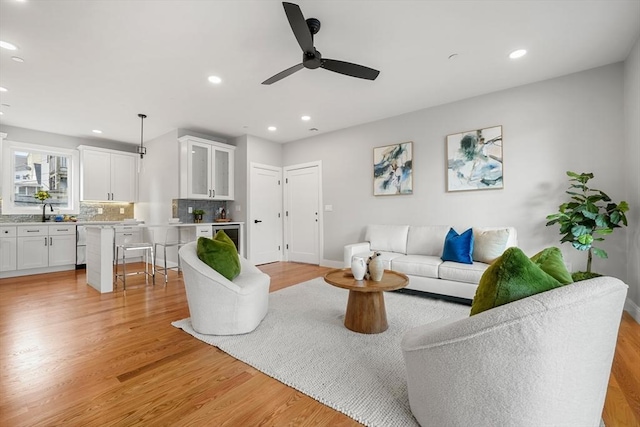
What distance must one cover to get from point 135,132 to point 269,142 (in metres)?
2.60

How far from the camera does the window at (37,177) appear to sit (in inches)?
195

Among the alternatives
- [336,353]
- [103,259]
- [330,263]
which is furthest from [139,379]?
[330,263]

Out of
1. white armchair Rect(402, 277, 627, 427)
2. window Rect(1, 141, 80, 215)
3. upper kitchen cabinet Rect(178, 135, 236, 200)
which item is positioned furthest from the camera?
upper kitchen cabinet Rect(178, 135, 236, 200)

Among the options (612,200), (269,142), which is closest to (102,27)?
(269,142)

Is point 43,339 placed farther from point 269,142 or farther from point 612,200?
point 612,200

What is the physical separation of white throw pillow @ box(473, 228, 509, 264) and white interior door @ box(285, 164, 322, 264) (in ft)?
9.56

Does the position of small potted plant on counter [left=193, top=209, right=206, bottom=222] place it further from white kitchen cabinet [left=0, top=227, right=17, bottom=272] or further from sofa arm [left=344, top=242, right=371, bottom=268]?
sofa arm [left=344, top=242, right=371, bottom=268]

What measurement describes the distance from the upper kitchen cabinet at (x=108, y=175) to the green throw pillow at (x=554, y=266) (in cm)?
716

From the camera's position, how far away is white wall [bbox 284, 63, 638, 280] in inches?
123

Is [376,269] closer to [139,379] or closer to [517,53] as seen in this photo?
[139,379]

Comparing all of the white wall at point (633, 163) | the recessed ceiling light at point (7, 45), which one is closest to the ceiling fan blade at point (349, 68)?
the white wall at point (633, 163)

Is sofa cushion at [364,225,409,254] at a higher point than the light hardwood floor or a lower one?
higher

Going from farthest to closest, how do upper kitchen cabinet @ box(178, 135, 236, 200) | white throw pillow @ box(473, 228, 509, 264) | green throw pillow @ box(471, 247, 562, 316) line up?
upper kitchen cabinet @ box(178, 135, 236, 200) < white throw pillow @ box(473, 228, 509, 264) < green throw pillow @ box(471, 247, 562, 316)

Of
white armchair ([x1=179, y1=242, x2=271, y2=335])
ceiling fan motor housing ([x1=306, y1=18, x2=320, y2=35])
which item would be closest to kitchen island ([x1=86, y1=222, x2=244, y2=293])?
white armchair ([x1=179, y1=242, x2=271, y2=335])
